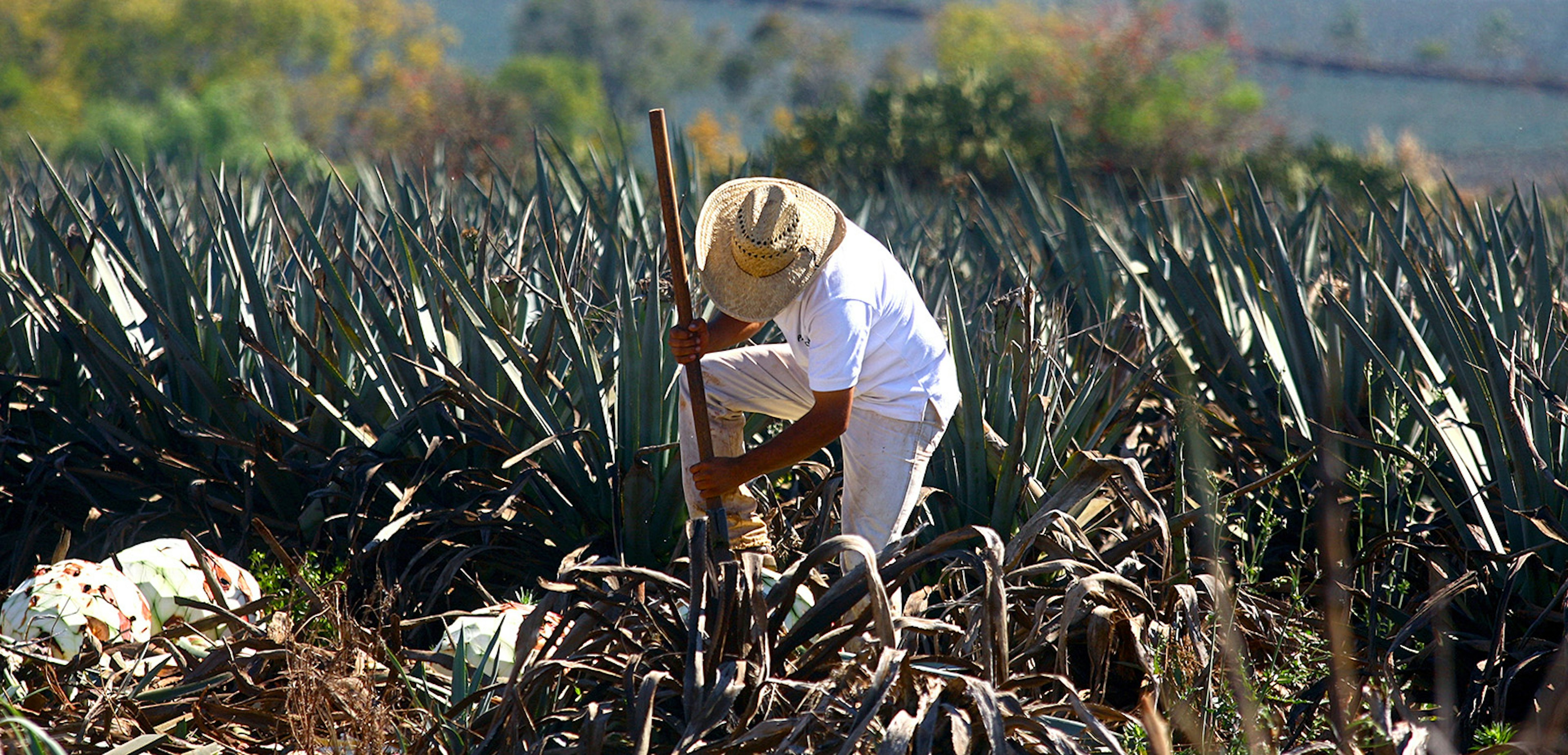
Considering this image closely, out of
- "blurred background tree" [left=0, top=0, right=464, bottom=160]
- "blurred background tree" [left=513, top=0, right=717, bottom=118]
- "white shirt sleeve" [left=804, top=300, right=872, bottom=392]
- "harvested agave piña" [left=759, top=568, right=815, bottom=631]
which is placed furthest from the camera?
"blurred background tree" [left=513, top=0, right=717, bottom=118]

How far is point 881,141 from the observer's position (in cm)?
1300

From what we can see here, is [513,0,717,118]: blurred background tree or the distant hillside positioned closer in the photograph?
the distant hillside

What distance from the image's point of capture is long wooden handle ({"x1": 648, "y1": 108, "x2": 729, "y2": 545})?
2504 millimetres

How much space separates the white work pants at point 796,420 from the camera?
106 inches

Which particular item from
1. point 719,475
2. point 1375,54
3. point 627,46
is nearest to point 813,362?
point 719,475

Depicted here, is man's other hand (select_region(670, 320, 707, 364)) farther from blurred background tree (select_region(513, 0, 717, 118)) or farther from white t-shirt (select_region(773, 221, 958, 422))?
blurred background tree (select_region(513, 0, 717, 118))

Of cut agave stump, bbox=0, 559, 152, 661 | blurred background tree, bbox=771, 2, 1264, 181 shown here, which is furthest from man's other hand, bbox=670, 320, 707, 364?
blurred background tree, bbox=771, 2, 1264, 181

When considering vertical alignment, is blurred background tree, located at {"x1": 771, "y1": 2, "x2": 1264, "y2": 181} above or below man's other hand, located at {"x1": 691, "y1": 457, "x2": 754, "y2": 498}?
above

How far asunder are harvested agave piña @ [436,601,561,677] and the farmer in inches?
16.7

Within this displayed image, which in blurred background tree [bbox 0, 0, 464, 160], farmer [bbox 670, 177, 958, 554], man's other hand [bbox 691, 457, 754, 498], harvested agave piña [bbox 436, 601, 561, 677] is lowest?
harvested agave piña [bbox 436, 601, 561, 677]

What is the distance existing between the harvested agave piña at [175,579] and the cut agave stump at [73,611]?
2cm

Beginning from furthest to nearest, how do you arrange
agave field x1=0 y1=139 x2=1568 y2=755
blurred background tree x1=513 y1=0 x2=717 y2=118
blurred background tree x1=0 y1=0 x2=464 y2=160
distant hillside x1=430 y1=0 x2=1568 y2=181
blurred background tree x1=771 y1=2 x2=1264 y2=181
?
1. blurred background tree x1=513 y1=0 x2=717 y2=118
2. distant hillside x1=430 y1=0 x2=1568 y2=181
3. blurred background tree x1=0 y1=0 x2=464 y2=160
4. blurred background tree x1=771 y1=2 x2=1264 y2=181
5. agave field x1=0 y1=139 x2=1568 y2=755

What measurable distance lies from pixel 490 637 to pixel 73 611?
0.82 meters

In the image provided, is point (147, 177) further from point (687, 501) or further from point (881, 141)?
point (881, 141)
